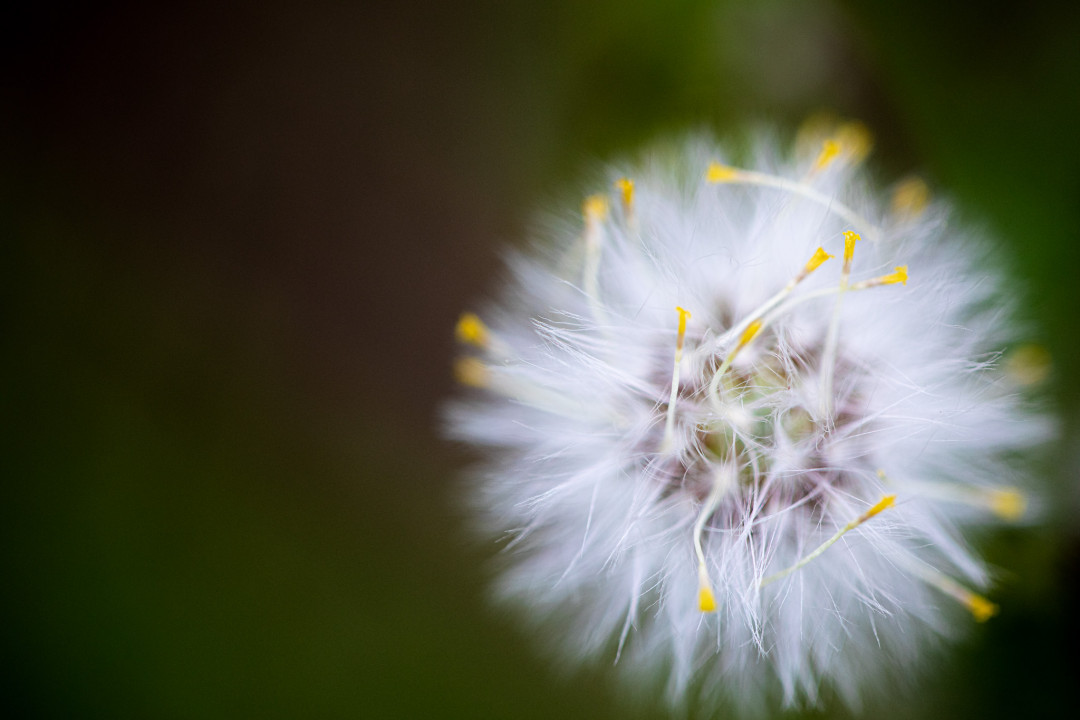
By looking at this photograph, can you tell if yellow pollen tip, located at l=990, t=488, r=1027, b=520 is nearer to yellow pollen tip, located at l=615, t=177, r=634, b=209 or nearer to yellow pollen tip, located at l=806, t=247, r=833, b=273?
yellow pollen tip, located at l=806, t=247, r=833, b=273

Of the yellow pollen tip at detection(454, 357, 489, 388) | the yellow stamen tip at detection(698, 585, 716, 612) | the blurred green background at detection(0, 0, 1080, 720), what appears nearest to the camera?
the yellow stamen tip at detection(698, 585, 716, 612)

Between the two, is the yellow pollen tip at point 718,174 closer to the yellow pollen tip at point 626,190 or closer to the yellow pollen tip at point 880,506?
the yellow pollen tip at point 626,190

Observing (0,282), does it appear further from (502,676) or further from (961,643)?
(961,643)

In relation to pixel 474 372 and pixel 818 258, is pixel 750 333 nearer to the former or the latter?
pixel 818 258

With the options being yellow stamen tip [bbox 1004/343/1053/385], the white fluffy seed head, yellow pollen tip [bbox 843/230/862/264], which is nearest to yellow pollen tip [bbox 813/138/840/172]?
the white fluffy seed head

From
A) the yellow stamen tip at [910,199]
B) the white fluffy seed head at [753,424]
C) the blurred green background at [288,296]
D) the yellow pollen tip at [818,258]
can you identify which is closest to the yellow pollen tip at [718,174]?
the white fluffy seed head at [753,424]

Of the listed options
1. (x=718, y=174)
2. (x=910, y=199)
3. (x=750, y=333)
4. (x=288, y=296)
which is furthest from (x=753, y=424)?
(x=288, y=296)

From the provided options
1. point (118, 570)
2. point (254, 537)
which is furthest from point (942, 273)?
point (118, 570)

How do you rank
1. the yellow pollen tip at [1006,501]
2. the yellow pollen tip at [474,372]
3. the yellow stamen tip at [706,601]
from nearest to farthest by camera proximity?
the yellow stamen tip at [706,601] < the yellow pollen tip at [1006,501] < the yellow pollen tip at [474,372]
